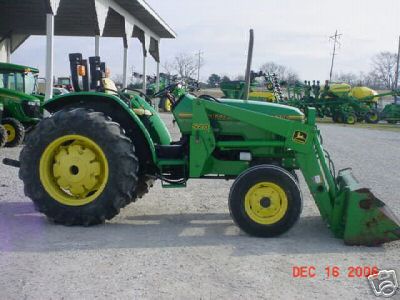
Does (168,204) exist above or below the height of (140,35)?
below

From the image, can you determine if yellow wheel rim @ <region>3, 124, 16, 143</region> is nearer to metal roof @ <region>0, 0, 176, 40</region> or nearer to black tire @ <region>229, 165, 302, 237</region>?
metal roof @ <region>0, 0, 176, 40</region>

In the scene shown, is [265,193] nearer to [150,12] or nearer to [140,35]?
[150,12]

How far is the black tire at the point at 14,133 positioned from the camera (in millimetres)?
12786

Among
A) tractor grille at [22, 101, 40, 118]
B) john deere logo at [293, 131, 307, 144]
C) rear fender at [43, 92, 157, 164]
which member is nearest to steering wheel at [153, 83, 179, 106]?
rear fender at [43, 92, 157, 164]

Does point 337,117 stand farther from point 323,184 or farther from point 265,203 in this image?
point 265,203

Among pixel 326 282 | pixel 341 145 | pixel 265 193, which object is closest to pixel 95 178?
pixel 265 193

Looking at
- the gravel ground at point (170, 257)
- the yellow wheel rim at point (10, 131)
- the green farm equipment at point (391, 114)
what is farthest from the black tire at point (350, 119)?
the gravel ground at point (170, 257)

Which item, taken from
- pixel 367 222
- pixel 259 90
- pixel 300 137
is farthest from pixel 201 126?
pixel 259 90

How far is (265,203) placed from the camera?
4.93 m

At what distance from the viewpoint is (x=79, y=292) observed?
11.4ft

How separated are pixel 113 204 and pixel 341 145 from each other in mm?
11555

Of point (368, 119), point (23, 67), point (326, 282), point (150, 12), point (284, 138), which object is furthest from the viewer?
point (368, 119)

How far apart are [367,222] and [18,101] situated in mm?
11092

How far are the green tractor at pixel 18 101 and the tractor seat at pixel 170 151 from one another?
7788mm
